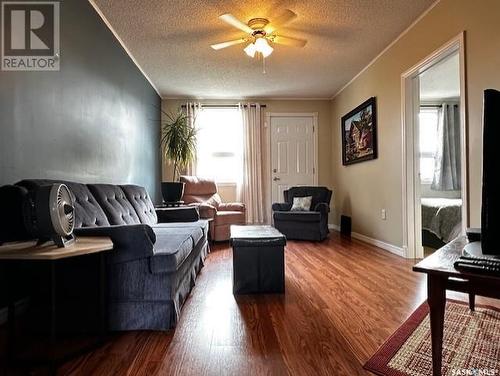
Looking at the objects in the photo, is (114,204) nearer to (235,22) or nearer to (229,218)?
(235,22)

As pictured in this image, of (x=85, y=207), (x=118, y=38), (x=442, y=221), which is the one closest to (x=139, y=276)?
(x=85, y=207)

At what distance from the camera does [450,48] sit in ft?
8.74

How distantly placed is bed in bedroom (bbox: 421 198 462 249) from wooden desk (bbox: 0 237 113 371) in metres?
3.98

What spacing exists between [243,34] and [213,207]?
2.30m

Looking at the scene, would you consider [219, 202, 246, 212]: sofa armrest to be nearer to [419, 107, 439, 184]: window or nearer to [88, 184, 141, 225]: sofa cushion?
[88, 184, 141, 225]: sofa cushion

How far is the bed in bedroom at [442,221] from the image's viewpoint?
3.85 m

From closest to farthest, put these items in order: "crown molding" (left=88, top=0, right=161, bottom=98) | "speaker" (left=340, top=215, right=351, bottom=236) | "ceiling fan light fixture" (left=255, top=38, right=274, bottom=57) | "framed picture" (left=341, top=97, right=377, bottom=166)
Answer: "crown molding" (left=88, top=0, right=161, bottom=98), "ceiling fan light fixture" (left=255, top=38, right=274, bottom=57), "framed picture" (left=341, top=97, right=377, bottom=166), "speaker" (left=340, top=215, right=351, bottom=236)

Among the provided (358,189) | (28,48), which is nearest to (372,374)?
(28,48)

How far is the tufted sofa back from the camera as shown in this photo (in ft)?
6.22

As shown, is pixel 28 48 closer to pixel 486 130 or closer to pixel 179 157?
pixel 486 130

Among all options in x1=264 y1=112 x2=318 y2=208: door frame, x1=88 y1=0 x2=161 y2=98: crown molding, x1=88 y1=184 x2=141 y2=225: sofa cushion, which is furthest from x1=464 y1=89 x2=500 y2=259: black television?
x1=264 y1=112 x2=318 y2=208: door frame

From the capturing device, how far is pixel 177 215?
11.3 feet

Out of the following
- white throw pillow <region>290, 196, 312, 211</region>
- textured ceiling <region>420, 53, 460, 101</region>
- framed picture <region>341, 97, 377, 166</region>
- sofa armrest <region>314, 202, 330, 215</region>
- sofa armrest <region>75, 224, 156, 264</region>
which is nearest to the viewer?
sofa armrest <region>75, 224, 156, 264</region>

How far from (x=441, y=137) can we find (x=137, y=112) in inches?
216
